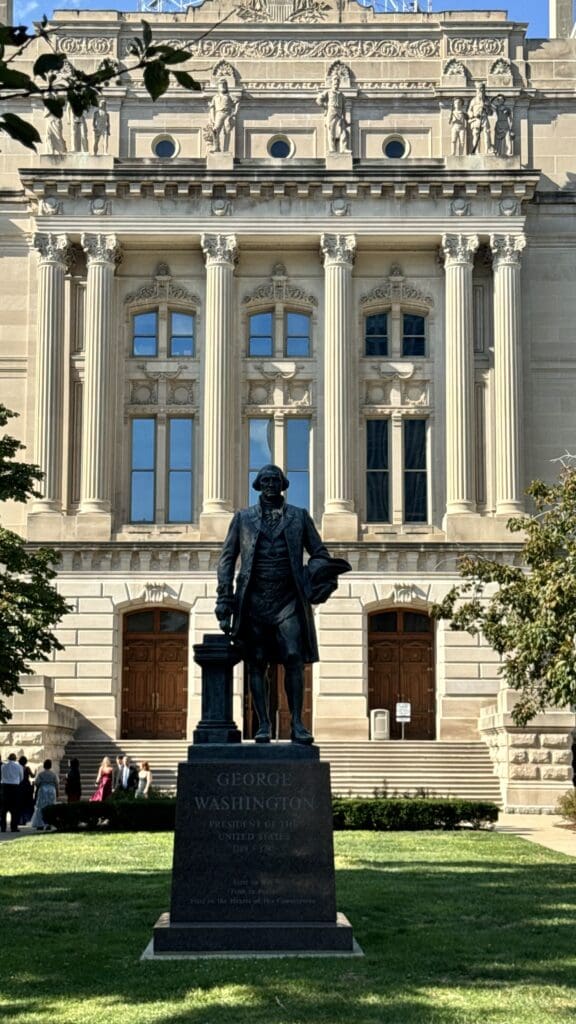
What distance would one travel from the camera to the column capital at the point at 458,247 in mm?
48969

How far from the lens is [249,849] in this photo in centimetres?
1257

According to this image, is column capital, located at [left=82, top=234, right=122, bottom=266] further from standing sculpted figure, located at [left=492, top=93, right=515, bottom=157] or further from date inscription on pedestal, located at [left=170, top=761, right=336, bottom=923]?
date inscription on pedestal, located at [left=170, top=761, right=336, bottom=923]

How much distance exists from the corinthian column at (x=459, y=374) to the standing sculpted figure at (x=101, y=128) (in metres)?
12.1

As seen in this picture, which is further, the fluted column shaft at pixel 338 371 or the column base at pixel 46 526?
the fluted column shaft at pixel 338 371

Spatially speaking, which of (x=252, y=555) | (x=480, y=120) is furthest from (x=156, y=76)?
(x=480, y=120)

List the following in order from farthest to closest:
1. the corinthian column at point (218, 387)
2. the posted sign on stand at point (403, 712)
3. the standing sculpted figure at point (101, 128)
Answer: the standing sculpted figure at point (101, 128) < the corinthian column at point (218, 387) < the posted sign on stand at point (403, 712)

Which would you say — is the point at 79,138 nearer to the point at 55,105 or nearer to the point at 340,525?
the point at 340,525

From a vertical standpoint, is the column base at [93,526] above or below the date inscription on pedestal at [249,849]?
above

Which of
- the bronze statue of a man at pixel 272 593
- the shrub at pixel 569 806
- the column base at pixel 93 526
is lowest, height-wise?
the shrub at pixel 569 806

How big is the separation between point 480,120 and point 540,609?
25771mm

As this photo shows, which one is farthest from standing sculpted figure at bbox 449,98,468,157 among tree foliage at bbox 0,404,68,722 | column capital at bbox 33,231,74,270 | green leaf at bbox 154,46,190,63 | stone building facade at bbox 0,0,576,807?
green leaf at bbox 154,46,190,63

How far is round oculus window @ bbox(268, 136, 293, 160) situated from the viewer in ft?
168

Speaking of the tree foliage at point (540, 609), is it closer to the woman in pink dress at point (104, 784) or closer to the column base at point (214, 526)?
the woman in pink dress at point (104, 784)

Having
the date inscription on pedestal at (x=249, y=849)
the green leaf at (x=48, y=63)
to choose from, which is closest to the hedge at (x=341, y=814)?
the date inscription on pedestal at (x=249, y=849)
